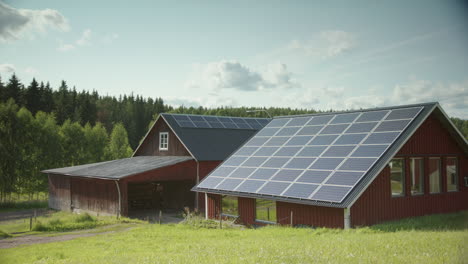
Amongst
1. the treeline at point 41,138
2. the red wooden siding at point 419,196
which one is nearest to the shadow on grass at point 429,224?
the red wooden siding at point 419,196

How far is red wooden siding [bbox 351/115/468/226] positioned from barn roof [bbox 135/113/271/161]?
14.8 metres

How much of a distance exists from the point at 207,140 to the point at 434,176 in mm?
17258

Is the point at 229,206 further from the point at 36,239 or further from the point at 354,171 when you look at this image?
the point at 354,171

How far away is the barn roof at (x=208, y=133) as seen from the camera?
30.1m

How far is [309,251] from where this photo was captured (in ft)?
33.9

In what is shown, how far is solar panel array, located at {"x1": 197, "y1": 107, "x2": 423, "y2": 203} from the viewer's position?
1680 centimetres

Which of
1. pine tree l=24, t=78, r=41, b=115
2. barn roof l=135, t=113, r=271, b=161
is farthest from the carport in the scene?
pine tree l=24, t=78, r=41, b=115

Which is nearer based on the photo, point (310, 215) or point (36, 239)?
point (310, 215)

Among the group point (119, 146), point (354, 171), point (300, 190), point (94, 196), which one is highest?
point (119, 146)

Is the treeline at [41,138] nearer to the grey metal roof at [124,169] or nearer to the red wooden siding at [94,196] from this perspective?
the grey metal roof at [124,169]

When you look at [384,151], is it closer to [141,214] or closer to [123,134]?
[141,214]

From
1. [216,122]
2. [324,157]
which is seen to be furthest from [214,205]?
[216,122]

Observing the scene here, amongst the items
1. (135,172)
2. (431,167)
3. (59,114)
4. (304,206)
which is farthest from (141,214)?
(59,114)

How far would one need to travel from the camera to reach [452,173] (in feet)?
69.2
